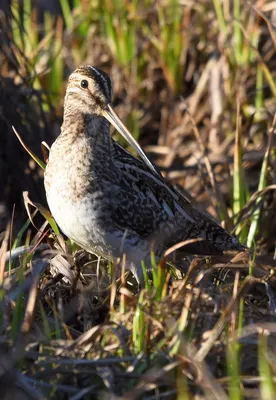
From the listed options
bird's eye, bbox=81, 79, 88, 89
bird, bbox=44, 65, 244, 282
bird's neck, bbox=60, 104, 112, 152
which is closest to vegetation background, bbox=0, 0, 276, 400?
bird, bbox=44, 65, 244, 282

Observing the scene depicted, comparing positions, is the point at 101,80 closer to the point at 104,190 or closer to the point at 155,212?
the point at 104,190

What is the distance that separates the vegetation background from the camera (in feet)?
9.92

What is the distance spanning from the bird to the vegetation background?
0.14 m

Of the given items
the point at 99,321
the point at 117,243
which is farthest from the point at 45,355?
the point at 117,243

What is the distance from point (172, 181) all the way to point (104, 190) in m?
2.07

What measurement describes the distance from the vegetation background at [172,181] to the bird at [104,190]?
14cm

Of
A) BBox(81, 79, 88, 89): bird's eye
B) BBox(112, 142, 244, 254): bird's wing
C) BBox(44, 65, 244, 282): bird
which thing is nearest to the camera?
BBox(44, 65, 244, 282): bird

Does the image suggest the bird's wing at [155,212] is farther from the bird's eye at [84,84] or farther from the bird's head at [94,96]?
the bird's eye at [84,84]

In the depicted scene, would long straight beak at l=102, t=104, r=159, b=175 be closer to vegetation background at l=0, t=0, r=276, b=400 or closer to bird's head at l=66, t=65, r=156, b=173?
bird's head at l=66, t=65, r=156, b=173

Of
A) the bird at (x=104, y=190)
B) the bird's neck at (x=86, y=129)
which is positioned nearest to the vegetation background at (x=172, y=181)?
the bird at (x=104, y=190)

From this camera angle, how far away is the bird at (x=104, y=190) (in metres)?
3.84

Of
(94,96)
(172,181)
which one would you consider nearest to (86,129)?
(94,96)

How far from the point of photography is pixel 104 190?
3.95m

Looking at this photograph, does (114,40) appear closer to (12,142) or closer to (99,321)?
(12,142)
